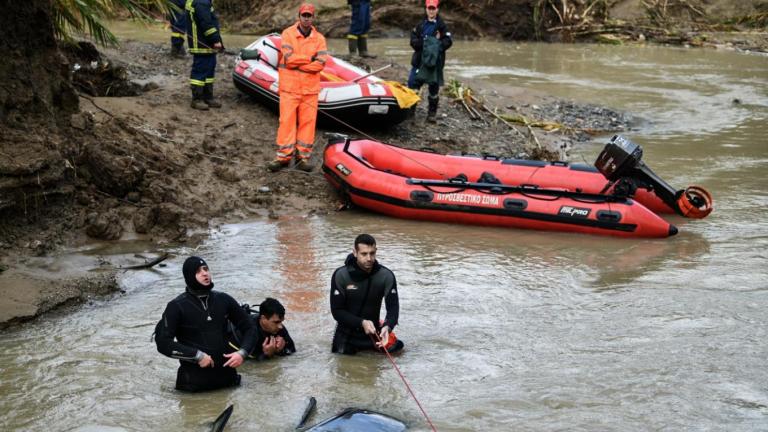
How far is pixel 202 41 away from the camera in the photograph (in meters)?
11.7

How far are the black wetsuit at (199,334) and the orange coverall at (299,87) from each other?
534 centimetres

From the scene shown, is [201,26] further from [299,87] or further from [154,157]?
[154,157]

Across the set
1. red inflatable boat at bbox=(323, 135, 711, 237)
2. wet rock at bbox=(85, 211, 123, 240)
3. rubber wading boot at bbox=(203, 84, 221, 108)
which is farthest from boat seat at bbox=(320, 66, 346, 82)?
wet rock at bbox=(85, 211, 123, 240)

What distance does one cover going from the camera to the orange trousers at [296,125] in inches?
430

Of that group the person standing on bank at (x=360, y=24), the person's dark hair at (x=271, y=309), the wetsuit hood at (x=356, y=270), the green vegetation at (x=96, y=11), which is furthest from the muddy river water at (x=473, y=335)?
the person standing on bank at (x=360, y=24)

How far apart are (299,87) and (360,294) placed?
499 centimetres

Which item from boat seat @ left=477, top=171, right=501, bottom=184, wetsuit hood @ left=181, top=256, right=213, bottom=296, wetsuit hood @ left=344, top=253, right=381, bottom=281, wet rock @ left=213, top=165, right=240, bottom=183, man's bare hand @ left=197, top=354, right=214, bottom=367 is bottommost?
wet rock @ left=213, top=165, right=240, bottom=183

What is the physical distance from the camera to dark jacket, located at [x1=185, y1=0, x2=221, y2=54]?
1158cm

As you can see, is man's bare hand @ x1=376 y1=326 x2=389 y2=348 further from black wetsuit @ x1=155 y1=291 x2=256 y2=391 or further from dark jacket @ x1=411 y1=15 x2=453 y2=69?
dark jacket @ x1=411 y1=15 x2=453 y2=69

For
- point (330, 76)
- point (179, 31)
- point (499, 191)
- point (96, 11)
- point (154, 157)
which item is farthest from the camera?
point (179, 31)

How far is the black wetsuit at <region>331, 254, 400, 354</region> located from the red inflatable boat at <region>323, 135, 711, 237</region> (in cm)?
381

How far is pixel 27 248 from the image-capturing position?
27.5 feet

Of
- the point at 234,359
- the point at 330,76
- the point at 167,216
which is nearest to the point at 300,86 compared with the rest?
the point at 330,76

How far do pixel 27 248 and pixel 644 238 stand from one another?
20.1 ft
